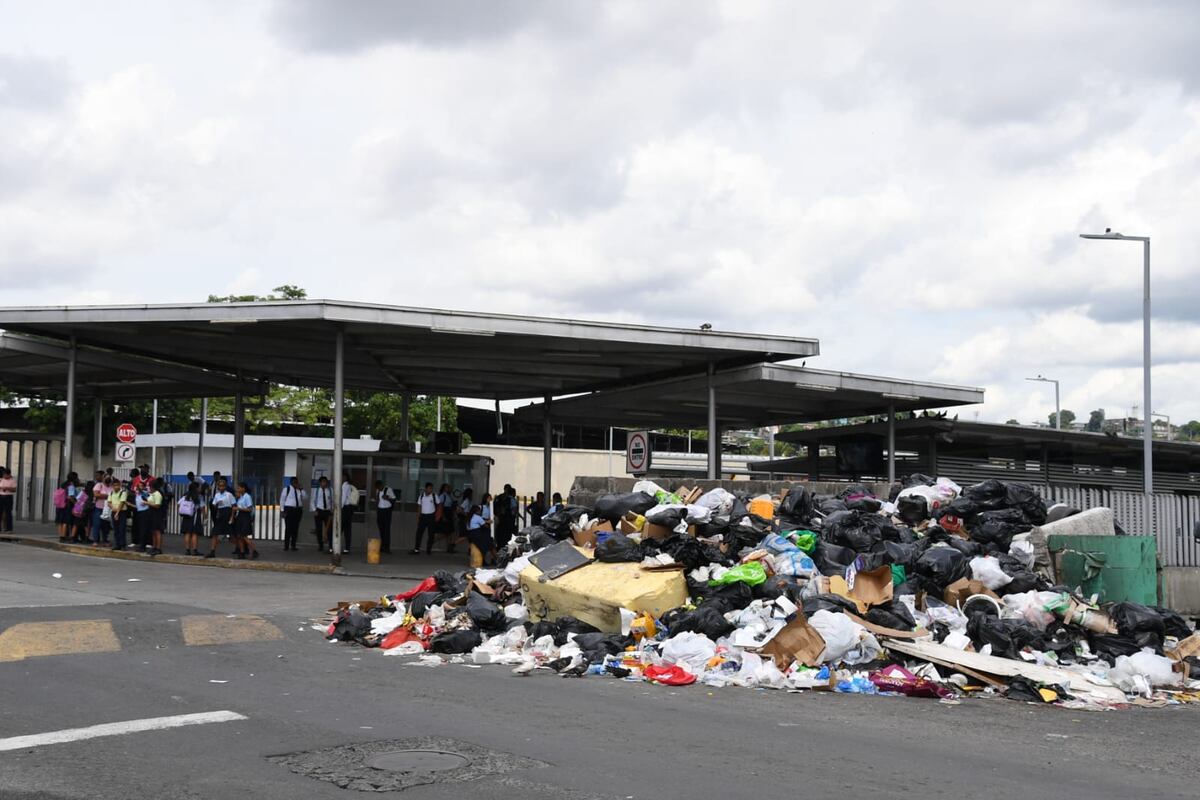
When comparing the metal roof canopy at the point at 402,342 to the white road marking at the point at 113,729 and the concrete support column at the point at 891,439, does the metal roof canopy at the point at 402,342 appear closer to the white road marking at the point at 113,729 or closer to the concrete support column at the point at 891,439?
the concrete support column at the point at 891,439

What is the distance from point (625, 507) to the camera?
1443 centimetres

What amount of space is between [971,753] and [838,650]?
314cm

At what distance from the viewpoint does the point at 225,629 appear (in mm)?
12250

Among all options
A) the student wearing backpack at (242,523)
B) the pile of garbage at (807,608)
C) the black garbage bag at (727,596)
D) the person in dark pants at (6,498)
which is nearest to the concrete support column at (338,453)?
the student wearing backpack at (242,523)

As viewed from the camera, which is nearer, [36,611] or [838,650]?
[838,650]

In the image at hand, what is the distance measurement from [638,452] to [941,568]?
7.43 meters

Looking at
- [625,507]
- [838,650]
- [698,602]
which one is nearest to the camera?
[838,650]

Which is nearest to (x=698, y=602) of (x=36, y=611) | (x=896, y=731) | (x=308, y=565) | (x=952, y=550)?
(x=952, y=550)

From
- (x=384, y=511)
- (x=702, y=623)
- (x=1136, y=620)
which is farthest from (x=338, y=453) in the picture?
(x=1136, y=620)

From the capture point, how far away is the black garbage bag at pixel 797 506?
14070 mm

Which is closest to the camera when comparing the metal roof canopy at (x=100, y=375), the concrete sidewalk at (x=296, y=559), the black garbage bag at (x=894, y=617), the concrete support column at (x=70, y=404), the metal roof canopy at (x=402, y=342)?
the black garbage bag at (x=894, y=617)

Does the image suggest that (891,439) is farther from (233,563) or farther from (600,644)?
(600,644)

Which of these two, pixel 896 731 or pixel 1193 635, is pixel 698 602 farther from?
pixel 1193 635

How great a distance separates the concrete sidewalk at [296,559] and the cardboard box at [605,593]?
714 centimetres
